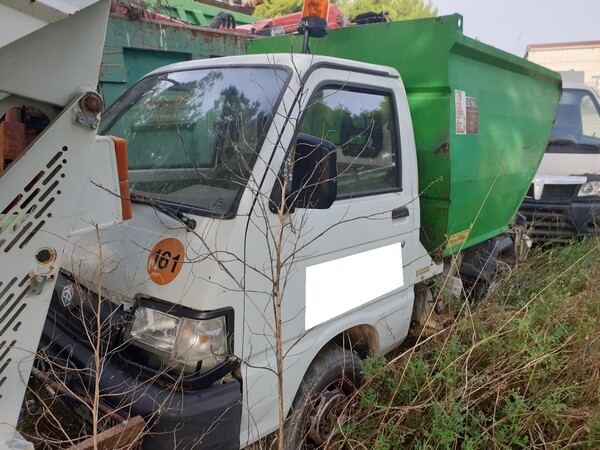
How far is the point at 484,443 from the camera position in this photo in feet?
8.08

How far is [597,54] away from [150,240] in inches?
1008

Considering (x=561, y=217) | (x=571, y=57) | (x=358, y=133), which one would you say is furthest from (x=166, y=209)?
(x=571, y=57)

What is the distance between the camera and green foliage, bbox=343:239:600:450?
2484 millimetres

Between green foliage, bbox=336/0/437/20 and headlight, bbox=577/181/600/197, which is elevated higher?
green foliage, bbox=336/0/437/20

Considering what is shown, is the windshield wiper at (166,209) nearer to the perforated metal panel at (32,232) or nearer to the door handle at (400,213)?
the perforated metal panel at (32,232)

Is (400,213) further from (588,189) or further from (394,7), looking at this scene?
(394,7)

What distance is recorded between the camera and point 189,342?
6.44ft

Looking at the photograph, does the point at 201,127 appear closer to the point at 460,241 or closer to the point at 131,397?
the point at 131,397

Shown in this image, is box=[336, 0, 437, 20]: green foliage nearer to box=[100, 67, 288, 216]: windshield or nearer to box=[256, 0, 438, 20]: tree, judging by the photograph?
box=[256, 0, 438, 20]: tree

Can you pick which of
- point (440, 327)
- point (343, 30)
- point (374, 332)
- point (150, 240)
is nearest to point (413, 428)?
point (374, 332)

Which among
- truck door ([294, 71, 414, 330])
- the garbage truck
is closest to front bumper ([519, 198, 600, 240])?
the garbage truck

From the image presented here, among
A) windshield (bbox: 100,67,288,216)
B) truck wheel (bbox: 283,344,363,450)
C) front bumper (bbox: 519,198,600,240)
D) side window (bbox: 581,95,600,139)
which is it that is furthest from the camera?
side window (bbox: 581,95,600,139)

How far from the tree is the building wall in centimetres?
560

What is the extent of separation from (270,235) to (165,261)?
0.47 metres
